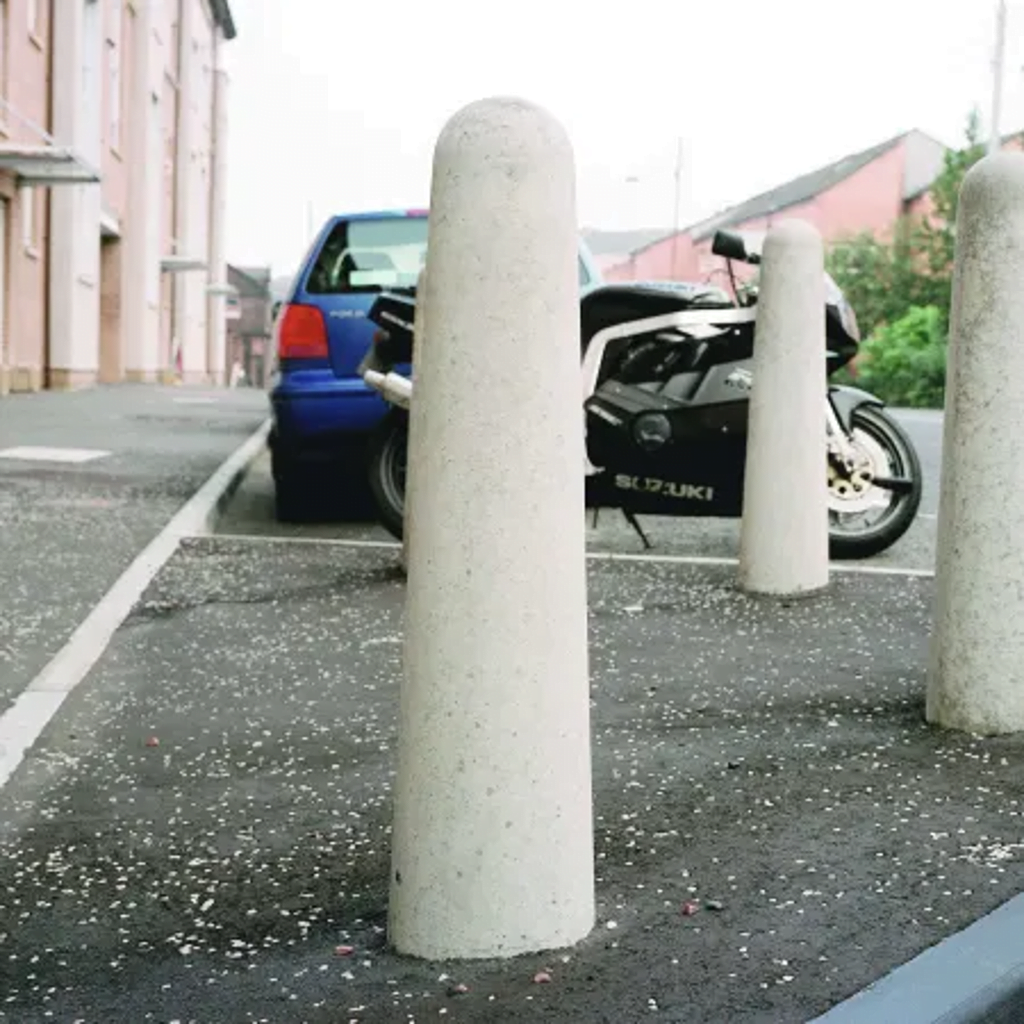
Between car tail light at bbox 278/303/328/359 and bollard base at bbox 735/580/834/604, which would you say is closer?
bollard base at bbox 735/580/834/604

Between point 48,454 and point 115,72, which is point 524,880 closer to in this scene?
point 48,454

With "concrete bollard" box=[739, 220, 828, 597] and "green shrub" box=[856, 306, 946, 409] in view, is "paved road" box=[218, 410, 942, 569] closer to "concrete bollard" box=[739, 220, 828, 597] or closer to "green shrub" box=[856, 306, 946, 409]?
"concrete bollard" box=[739, 220, 828, 597]

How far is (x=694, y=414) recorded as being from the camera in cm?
775

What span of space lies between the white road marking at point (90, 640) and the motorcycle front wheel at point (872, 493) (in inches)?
122

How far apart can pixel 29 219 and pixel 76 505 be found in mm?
21570

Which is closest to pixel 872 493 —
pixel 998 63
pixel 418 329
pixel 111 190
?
pixel 418 329

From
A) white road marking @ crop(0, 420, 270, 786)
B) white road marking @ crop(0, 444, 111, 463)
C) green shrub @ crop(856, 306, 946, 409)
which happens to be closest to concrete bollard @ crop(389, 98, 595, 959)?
white road marking @ crop(0, 420, 270, 786)

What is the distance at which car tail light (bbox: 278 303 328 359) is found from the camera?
929 cm

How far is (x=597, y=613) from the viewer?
6.42m

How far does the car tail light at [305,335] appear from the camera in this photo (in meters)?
9.29

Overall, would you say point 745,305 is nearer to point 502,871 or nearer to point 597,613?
point 597,613

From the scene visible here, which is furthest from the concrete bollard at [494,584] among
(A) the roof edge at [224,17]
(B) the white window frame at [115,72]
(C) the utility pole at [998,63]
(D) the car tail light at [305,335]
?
(A) the roof edge at [224,17]

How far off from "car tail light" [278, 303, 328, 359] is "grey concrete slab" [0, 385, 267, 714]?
3.73ft

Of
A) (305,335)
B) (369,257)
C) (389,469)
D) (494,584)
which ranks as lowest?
(389,469)
